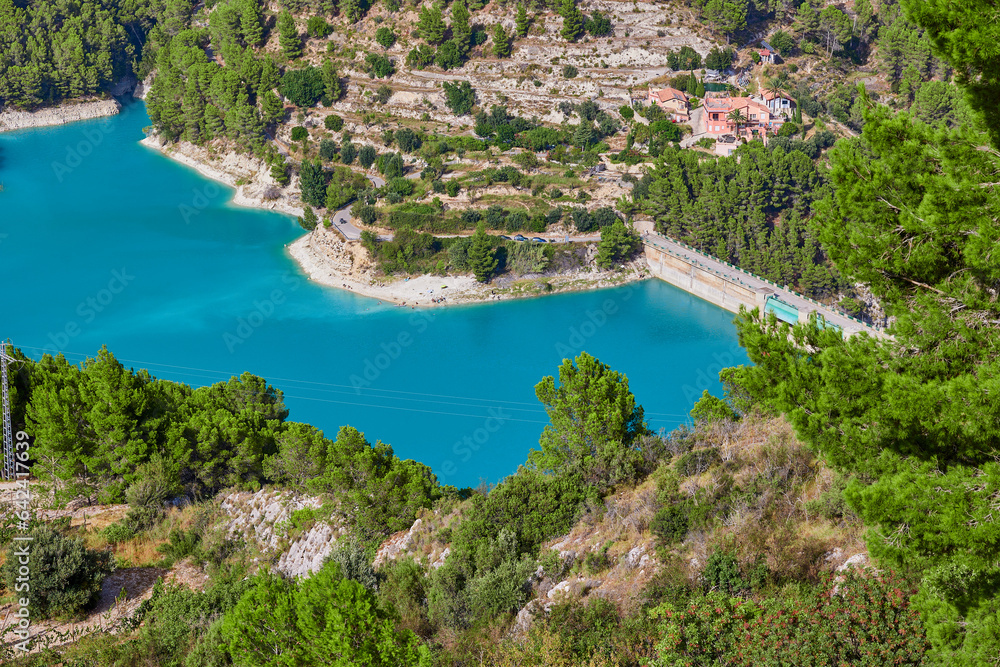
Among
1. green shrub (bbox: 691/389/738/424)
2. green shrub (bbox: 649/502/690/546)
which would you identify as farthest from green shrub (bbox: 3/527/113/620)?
green shrub (bbox: 691/389/738/424)

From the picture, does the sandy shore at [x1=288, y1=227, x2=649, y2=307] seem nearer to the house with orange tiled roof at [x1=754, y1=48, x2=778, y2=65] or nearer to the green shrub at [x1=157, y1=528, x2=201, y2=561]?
the house with orange tiled roof at [x1=754, y1=48, x2=778, y2=65]

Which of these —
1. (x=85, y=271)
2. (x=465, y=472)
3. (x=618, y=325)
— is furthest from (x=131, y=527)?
(x=85, y=271)

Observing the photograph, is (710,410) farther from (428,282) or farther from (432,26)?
(432,26)

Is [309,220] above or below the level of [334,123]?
below

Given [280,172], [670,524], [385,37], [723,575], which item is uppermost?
[723,575]

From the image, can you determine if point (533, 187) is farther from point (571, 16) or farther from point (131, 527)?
point (131, 527)

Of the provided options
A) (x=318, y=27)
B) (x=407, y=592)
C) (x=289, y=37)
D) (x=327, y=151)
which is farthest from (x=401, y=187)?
(x=407, y=592)
